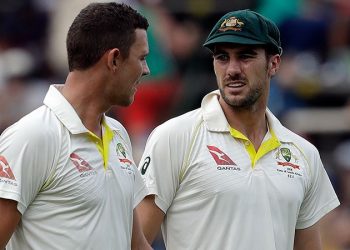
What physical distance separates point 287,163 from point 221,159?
1.27 feet

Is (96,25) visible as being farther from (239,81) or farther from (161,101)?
(161,101)

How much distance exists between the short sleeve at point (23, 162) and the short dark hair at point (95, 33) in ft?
1.51

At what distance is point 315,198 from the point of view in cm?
611

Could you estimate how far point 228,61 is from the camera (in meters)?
5.88

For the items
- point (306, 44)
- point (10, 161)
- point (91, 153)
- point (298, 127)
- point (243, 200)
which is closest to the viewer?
point (10, 161)

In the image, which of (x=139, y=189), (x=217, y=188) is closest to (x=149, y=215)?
(x=139, y=189)

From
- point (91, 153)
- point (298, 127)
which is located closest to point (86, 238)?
point (91, 153)

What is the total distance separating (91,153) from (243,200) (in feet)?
3.10

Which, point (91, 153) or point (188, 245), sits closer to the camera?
point (91, 153)

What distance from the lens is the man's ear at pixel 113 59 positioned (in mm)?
5199

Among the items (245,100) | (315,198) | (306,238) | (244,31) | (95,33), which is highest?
(95,33)

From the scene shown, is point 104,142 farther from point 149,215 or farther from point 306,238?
point 306,238

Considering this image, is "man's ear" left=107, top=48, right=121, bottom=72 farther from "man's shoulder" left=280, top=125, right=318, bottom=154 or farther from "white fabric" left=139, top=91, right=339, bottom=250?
"man's shoulder" left=280, top=125, right=318, bottom=154

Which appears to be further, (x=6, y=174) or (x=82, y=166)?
(x=82, y=166)
